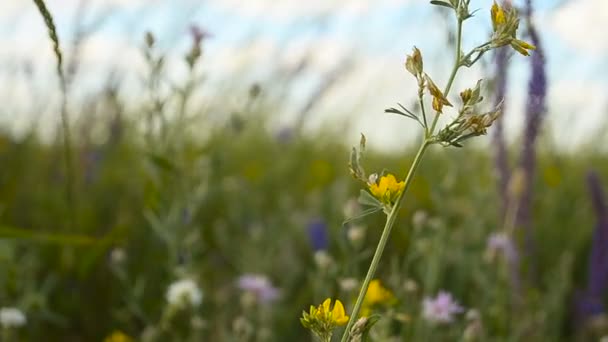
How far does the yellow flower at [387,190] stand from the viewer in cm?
69

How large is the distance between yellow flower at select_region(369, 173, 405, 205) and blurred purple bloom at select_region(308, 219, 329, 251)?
4.51ft

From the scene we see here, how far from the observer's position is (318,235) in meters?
2.09

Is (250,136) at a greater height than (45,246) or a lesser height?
greater

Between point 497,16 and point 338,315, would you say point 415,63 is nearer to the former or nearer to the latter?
point 497,16

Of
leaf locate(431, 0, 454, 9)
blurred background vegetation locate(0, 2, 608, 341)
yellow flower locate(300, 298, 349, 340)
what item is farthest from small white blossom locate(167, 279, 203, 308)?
leaf locate(431, 0, 454, 9)

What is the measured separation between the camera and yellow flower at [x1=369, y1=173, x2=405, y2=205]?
2.27 feet

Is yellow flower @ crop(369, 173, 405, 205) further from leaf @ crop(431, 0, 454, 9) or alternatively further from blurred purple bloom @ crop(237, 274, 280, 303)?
blurred purple bloom @ crop(237, 274, 280, 303)

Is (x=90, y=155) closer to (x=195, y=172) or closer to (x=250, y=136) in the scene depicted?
(x=195, y=172)

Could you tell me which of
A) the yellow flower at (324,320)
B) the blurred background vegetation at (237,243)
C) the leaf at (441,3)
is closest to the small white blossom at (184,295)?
the blurred background vegetation at (237,243)

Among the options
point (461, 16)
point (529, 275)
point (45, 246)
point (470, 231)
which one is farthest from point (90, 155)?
point (461, 16)

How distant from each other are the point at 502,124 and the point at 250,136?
265 centimetres

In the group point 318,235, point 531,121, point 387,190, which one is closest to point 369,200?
point 387,190

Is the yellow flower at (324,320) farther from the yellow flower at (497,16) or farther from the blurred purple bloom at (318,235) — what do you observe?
the blurred purple bloom at (318,235)

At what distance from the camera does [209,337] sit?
1.89m
